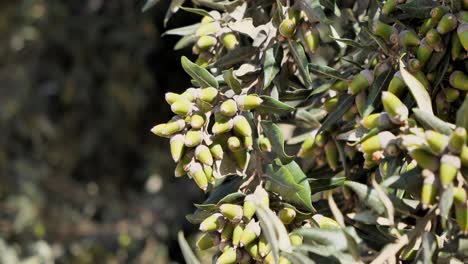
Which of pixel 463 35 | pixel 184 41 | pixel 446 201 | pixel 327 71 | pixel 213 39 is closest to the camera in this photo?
pixel 446 201

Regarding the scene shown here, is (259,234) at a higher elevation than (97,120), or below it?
higher

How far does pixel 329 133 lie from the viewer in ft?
3.04

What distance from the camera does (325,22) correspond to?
850 millimetres

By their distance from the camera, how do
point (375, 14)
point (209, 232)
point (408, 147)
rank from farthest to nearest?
point (375, 14), point (209, 232), point (408, 147)

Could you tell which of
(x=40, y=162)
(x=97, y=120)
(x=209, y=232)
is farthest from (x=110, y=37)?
(x=209, y=232)

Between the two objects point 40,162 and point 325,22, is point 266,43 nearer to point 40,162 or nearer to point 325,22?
point 325,22

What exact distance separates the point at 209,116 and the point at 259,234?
0.14m

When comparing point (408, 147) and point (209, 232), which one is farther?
point (209, 232)

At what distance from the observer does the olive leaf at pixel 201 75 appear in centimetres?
81

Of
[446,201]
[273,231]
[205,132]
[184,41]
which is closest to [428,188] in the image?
[446,201]

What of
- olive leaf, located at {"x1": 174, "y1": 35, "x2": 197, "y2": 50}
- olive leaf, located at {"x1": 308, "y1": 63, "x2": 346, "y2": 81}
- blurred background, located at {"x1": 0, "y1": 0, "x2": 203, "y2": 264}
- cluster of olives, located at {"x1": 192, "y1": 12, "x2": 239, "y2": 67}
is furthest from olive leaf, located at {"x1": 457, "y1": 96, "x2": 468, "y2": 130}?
blurred background, located at {"x1": 0, "y1": 0, "x2": 203, "y2": 264}

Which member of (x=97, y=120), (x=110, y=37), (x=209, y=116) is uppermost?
(x=209, y=116)

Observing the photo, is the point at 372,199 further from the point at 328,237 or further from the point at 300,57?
the point at 300,57

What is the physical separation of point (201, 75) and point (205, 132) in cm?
7
